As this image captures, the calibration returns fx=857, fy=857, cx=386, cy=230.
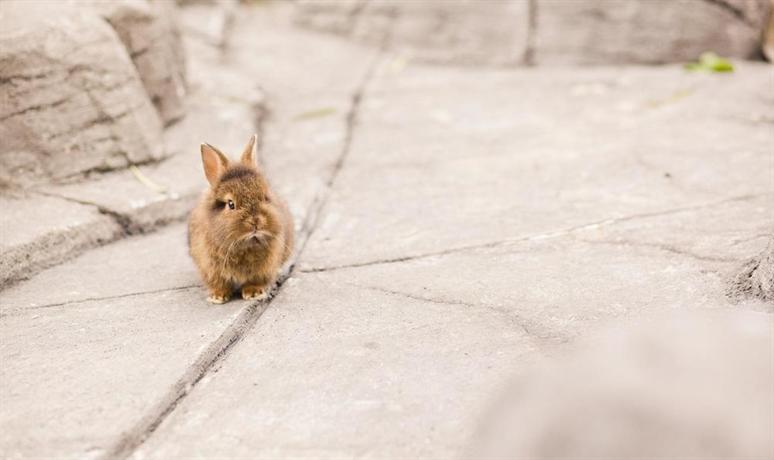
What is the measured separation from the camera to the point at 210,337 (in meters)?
3.53

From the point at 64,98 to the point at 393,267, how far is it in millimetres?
2225

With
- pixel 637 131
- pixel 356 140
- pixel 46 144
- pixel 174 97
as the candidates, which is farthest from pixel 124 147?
pixel 637 131

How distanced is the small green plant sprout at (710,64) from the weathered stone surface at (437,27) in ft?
4.90

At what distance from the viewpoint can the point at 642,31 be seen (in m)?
7.56

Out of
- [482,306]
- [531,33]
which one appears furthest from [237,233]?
[531,33]

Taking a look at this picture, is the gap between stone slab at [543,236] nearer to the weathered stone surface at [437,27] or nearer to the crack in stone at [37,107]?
the crack in stone at [37,107]

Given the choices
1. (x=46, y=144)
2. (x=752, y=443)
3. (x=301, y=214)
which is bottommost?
(x=301, y=214)

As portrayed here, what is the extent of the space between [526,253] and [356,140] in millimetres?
2365

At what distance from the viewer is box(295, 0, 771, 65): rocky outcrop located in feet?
24.5

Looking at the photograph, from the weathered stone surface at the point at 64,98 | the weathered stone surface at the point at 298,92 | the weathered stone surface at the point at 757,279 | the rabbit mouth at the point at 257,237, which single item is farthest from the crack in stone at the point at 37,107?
the weathered stone surface at the point at 757,279

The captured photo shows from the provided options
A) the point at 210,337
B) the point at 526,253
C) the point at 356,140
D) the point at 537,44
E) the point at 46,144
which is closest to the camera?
the point at 210,337

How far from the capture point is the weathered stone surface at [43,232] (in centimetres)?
422

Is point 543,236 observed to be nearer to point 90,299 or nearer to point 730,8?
point 90,299

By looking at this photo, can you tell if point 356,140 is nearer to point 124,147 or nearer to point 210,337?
point 124,147
